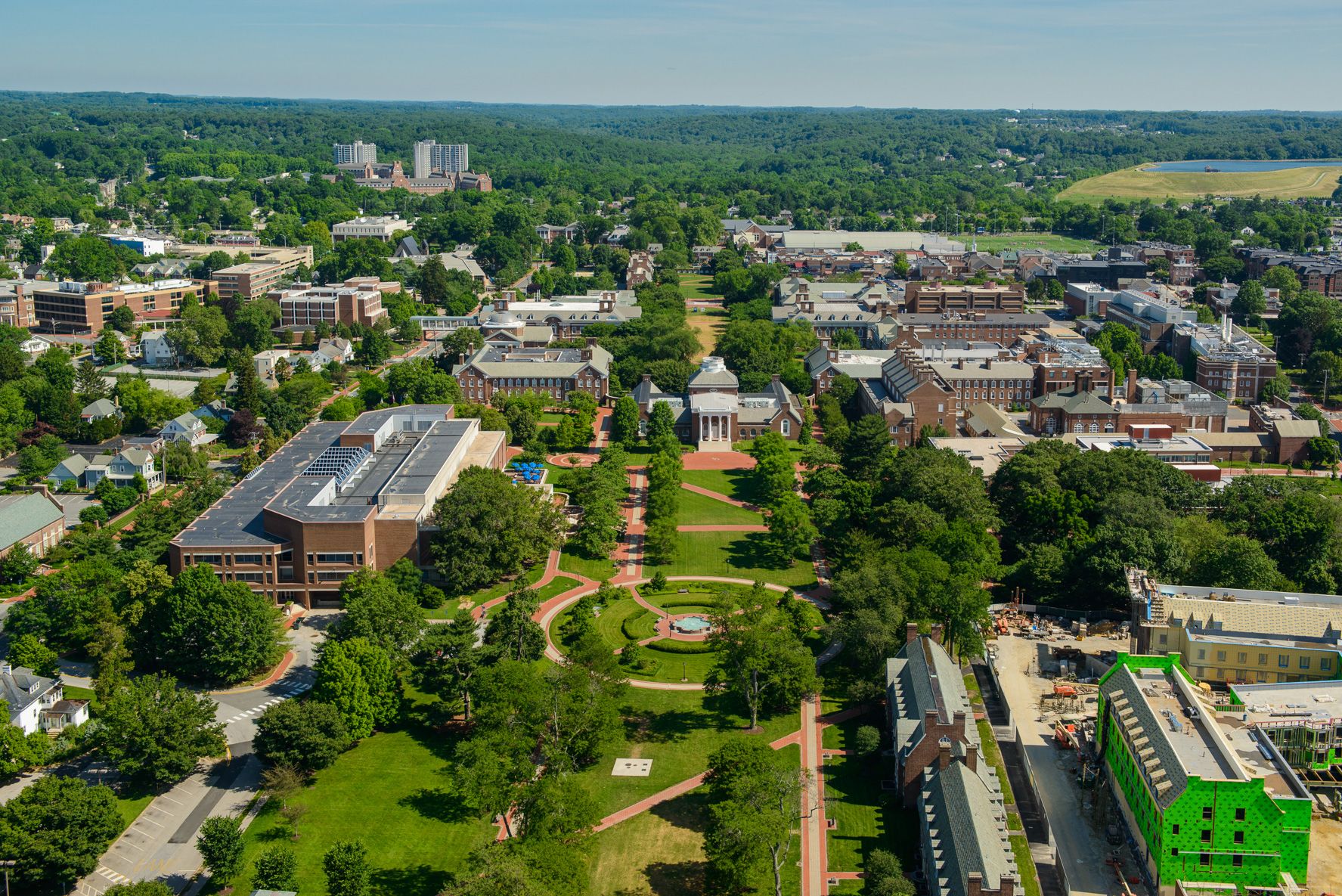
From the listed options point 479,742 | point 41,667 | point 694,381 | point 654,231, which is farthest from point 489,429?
point 654,231

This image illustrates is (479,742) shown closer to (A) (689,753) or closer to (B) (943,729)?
(A) (689,753)

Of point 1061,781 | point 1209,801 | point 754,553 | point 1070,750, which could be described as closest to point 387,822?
point 1061,781

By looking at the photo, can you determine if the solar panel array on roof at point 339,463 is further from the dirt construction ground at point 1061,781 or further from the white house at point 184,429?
the dirt construction ground at point 1061,781

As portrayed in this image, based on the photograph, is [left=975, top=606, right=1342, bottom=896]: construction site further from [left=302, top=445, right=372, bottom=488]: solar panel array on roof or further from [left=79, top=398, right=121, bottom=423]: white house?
[left=79, top=398, right=121, bottom=423]: white house

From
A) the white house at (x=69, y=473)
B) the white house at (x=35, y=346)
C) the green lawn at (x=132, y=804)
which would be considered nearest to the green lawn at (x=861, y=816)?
the green lawn at (x=132, y=804)

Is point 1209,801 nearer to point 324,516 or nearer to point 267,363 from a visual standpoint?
point 324,516

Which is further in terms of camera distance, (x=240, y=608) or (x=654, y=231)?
(x=654, y=231)
